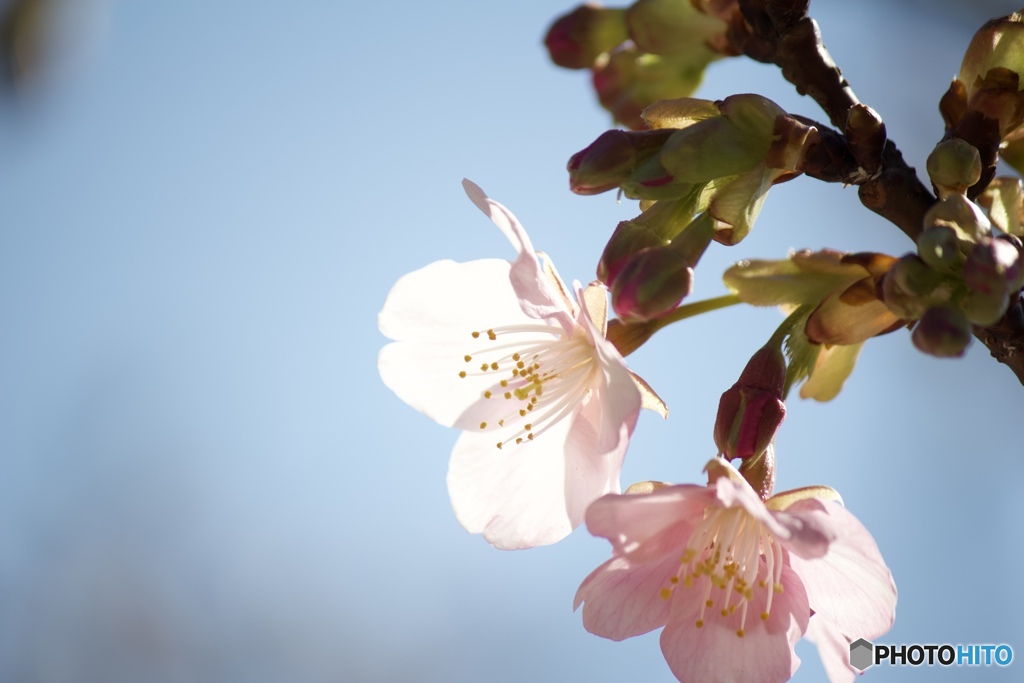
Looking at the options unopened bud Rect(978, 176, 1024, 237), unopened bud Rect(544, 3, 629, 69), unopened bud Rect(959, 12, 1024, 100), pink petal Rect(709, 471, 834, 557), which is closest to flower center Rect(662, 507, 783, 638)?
pink petal Rect(709, 471, 834, 557)

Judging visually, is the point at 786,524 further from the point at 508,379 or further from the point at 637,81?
the point at 637,81

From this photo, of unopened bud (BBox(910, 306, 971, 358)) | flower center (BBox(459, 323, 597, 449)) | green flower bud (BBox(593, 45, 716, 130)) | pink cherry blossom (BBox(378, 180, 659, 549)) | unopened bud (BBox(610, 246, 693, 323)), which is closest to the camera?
unopened bud (BBox(910, 306, 971, 358))

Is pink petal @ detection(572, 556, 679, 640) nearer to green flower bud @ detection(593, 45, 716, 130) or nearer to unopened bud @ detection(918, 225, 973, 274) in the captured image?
unopened bud @ detection(918, 225, 973, 274)

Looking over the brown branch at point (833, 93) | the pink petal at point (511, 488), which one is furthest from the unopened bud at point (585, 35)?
the pink petal at point (511, 488)

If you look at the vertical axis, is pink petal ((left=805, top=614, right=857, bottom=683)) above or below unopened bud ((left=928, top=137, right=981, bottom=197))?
below

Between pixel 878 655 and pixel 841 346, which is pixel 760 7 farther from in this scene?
pixel 878 655

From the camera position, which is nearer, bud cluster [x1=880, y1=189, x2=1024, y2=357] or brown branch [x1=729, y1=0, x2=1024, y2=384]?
bud cluster [x1=880, y1=189, x2=1024, y2=357]
